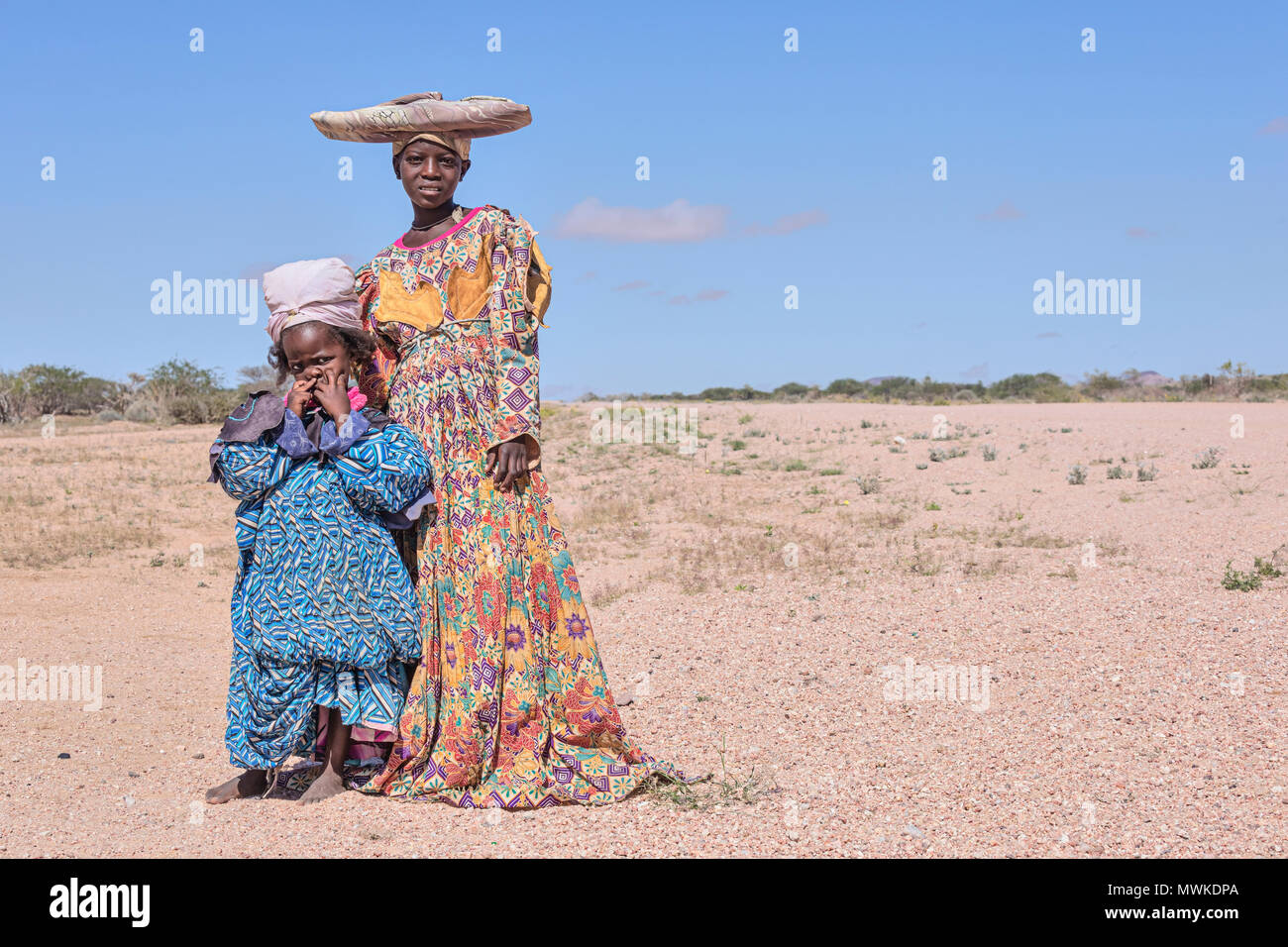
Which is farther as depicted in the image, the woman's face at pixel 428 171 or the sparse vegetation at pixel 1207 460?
the sparse vegetation at pixel 1207 460

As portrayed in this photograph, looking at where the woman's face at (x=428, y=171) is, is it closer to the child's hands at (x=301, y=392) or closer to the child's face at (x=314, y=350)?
the child's face at (x=314, y=350)

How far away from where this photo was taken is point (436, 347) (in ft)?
13.2

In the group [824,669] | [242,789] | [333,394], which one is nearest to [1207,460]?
[824,669]

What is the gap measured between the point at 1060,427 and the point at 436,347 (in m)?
16.1

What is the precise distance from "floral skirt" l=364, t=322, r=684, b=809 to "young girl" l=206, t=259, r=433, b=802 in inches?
3.9

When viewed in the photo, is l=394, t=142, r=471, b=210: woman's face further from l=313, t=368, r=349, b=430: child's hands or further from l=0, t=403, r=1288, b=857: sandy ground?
l=0, t=403, r=1288, b=857: sandy ground

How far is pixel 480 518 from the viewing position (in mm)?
3971

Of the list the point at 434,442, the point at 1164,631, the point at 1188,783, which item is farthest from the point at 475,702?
the point at 1164,631

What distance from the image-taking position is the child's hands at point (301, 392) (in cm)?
392

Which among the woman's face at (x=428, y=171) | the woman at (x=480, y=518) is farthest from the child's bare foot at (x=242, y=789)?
the woman's face at (x=428, y=171)

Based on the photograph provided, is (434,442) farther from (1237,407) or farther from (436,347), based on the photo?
(1237,407)

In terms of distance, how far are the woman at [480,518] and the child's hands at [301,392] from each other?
→ 307 millimetres

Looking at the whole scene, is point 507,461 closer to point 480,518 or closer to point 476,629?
point 480,518

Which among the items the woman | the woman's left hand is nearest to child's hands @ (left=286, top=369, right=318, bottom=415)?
the woman
